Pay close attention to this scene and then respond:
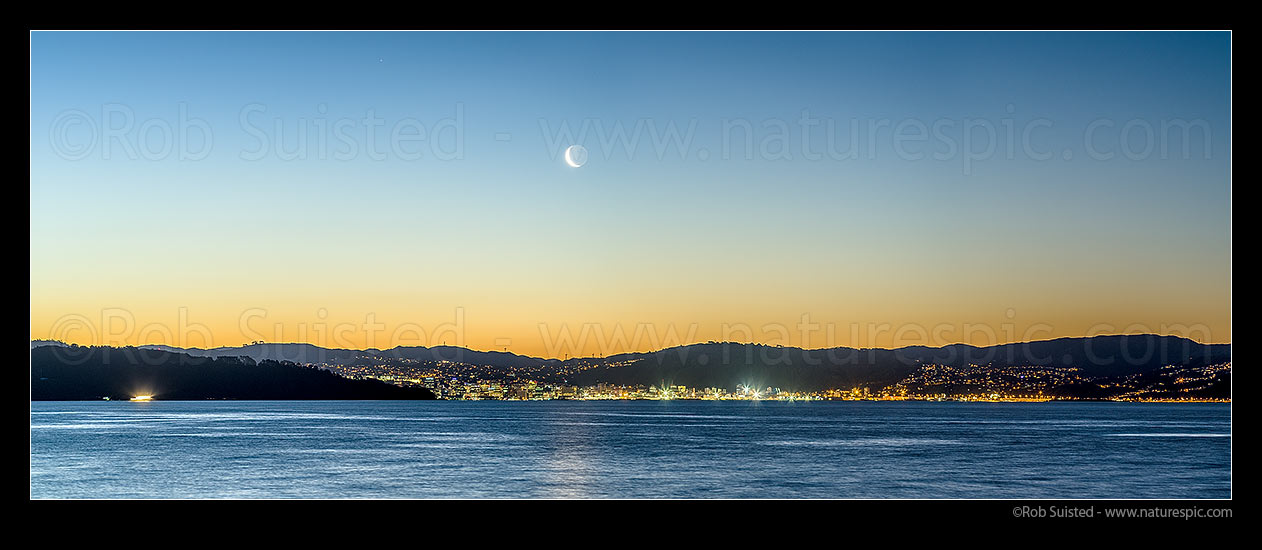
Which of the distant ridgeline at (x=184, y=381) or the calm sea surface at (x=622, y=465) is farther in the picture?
the distant ridgeline at (x=184, y=381)

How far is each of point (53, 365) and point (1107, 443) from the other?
14104 centimetres

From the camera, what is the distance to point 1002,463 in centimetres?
4125

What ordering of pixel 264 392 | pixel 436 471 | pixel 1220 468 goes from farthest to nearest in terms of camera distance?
pixel 264 392 < pixel 1220 468 < pixel 436 471

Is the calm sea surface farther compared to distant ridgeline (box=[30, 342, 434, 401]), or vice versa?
distant ridgeline (box=[30, 342, 434, 401])

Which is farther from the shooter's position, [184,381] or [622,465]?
[184,381]

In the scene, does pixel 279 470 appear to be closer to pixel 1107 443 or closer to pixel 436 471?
pixel 436 471

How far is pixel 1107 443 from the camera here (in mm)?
56250
